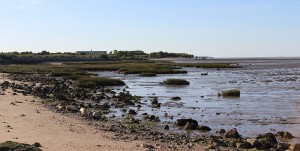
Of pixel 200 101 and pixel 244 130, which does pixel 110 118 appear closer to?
pixel 244 130

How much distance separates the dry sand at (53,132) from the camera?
1542 cm

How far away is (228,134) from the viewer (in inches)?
755

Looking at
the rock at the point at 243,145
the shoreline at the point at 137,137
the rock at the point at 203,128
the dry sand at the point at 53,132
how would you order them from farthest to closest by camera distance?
1. the rock at the point at 203,128
2. the rock at the point at 243,145
3. the shoreline at the point at 137,137
4. the dry sand at the point at 53,132

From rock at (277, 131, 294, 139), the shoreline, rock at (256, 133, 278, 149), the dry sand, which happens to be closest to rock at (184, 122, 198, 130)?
the shoreline

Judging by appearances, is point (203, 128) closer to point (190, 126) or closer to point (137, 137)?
point (190, 126)

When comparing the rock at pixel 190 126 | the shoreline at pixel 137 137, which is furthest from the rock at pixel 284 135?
the rock at pixel 190 126

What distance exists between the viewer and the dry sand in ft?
50.6

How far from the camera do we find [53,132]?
17859 mm

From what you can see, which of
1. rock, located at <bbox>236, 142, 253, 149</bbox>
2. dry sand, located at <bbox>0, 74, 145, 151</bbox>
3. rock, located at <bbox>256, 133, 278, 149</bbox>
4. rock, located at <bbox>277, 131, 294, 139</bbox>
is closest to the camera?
dry sand, located at <bbox>0, 74, 145, 151</bbox>

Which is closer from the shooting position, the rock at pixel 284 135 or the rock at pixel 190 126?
the rock at pixel 284 135

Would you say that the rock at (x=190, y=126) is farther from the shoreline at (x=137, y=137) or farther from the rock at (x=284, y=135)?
the rock at (x=284, y=135)

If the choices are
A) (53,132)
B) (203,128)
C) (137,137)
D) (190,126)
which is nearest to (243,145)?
(137,137)

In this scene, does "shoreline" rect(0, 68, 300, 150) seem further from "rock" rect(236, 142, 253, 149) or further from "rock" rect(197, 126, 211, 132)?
"rock" rect(197, 126, 211, 132)

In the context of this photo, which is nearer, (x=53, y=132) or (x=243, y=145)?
(x=243, y=145)
